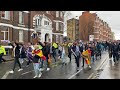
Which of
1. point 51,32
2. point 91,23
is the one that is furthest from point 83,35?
point 51,32

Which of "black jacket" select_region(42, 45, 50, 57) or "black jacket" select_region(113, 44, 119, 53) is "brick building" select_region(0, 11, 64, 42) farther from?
"black jacket" select_region(42, 45, 50, 57)

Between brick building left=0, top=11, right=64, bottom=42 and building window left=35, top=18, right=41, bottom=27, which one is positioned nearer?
brick building left=0, top=11, right=64, bottom=42

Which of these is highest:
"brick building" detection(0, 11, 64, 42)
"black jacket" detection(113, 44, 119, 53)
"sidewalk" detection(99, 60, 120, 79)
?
"brick building" detection(0, 11, 64, 42)

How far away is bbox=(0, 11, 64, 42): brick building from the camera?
35.4m

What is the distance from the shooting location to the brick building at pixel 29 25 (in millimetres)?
35400

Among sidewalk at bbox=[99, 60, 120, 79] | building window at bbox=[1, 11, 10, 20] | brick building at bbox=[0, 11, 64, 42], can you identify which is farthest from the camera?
brick building at bbox=[0, 11, 64, 42]

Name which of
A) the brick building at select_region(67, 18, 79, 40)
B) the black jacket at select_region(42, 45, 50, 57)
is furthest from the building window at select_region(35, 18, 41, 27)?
the brick building at select_region(67, 18, 79, 40)

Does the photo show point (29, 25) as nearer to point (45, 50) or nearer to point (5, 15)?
point (5, 15)

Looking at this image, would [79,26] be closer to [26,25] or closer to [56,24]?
[56,24]

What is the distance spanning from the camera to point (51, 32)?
5194 cm

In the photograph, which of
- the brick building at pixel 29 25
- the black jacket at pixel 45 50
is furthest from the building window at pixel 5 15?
the black jacket at pixel 45 50

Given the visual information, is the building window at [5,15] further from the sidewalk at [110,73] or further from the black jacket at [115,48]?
the sidewalk at [110,73]

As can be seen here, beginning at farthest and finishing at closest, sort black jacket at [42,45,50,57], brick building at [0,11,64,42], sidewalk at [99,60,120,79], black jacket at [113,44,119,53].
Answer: brick building at [0,11,64,42]
black jacket at [113,44,119,53]
black jacket at [42,45,50,57]
sidewalk at [99,60,120,79]

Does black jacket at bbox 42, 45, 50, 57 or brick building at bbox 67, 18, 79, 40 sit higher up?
brick building at bbox 67, 18, 79, 40
